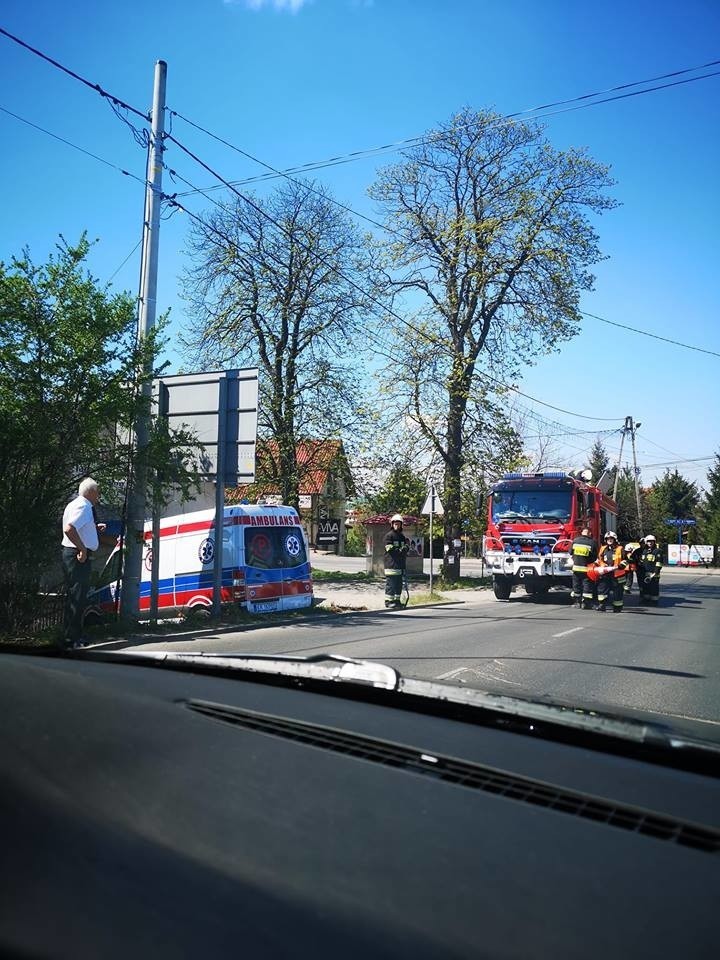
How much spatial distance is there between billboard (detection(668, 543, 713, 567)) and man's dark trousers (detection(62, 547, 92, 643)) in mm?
64946

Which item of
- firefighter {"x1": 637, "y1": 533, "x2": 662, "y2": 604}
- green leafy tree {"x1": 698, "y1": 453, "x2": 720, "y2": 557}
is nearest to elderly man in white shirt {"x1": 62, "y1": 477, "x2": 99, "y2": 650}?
firefighter {"x1": 637, "y1": 533, "x2": 662, "y2": 604}

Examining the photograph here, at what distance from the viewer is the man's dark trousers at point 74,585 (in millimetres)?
9484

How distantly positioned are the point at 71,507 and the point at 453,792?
8.36 m

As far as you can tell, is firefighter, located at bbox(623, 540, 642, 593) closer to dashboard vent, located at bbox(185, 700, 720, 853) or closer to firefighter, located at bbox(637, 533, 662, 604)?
firefighter, located at bbox(637, 533, 662, 604)

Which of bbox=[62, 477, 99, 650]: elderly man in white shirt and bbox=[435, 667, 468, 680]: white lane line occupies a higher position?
bbox=[62, 477, 99, 650]: elderly man in white shirt

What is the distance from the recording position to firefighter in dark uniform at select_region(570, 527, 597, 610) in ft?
61.3

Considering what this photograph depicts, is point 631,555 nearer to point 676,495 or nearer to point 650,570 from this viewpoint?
point 650,570

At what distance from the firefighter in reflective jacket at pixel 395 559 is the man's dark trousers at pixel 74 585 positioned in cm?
914

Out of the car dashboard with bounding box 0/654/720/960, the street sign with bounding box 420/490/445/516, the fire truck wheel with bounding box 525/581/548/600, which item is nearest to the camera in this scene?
the car dashboard with bounding box 0/654/720/960

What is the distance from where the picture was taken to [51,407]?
10859mm

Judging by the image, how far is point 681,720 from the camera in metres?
2.70

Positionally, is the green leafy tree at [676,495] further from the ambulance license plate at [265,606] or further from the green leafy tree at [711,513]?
the ambulance license plate at [265,606]

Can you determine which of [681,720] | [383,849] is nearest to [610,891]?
[383,849]

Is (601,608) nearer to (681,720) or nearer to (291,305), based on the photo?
(291,305)
